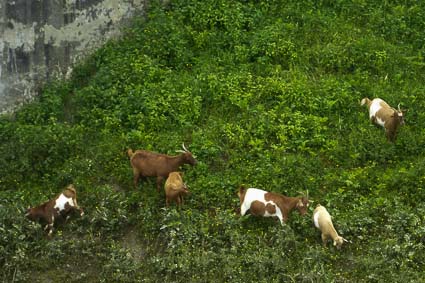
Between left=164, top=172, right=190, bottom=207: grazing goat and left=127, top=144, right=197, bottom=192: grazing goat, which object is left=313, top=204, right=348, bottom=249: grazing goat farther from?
left=127, top=144, right=197, bottom=192: grazing goat

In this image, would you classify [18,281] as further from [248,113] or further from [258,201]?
[248,113]

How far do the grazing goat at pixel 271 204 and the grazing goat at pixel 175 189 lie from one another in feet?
3.06

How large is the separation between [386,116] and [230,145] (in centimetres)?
267

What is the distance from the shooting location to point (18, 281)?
9.40m

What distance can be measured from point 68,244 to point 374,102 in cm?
570

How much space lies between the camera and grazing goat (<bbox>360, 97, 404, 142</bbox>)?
11.4m

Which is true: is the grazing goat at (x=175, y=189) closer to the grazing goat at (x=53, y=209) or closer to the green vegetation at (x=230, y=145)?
the green vegetation at (x=230, y=145)

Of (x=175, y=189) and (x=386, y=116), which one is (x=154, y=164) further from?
(x=386, y=116)

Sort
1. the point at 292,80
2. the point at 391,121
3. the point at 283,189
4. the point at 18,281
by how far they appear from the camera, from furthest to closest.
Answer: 1. the point at 292,80
2. the point at 391,121
3. the point at 283,189
4. the point at 18,281

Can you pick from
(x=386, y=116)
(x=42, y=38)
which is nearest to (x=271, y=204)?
(x=386, y=116)

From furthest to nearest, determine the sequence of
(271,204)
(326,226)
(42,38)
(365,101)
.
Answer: (365,101)
(42,38)
(271,204)
(326,226)

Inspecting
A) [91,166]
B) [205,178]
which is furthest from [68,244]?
[205,178]

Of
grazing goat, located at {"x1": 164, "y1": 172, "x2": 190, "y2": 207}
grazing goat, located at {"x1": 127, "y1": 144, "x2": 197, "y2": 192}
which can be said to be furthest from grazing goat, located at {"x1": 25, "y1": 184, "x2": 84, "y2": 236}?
grazing goat, located at {"x1": 164, "y1": 172, "x2": 190, "y2": 207}

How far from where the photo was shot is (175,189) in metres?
10.2
